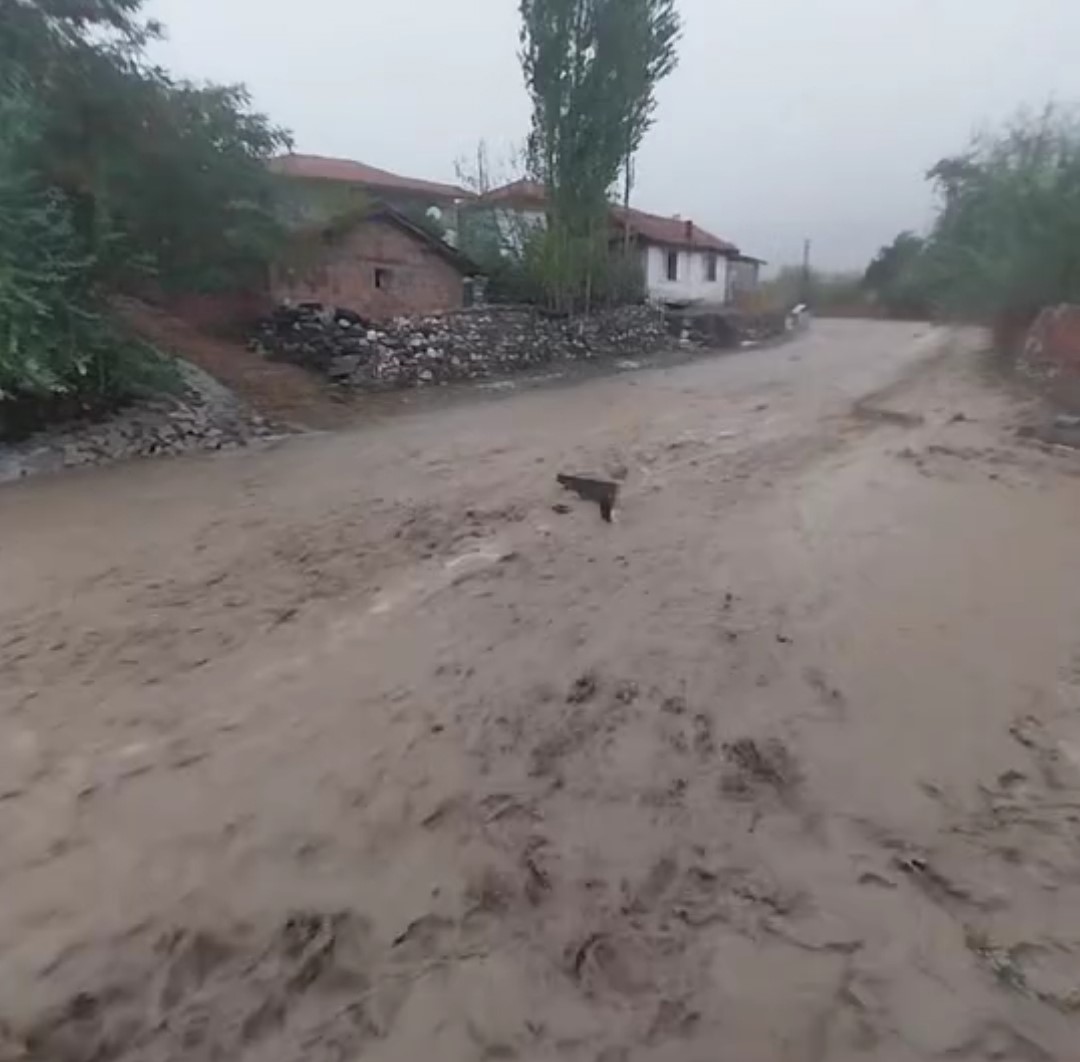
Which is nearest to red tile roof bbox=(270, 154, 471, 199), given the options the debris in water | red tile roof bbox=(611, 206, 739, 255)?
red tile roof bbox=(611, 206, 739, 255)

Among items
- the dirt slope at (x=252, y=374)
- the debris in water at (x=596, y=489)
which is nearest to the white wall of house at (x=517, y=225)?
the dirt slope at (x=252, y=374)

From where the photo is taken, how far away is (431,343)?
16.8 metres

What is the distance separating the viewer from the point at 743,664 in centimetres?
491

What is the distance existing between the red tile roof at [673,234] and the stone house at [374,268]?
1031 centimetres

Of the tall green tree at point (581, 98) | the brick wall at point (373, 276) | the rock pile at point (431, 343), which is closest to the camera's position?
the rock pile at point (431, 343)

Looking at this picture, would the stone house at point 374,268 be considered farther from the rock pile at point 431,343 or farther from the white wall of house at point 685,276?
the white wall of house at point 685,276

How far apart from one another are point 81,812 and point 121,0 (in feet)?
33.2

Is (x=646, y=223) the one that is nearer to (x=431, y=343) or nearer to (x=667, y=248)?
(x=667, y=248)

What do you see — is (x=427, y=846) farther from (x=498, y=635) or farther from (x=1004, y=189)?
(x=1004, y=189)

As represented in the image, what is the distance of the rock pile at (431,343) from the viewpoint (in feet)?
49.7

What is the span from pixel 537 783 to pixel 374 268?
16470 mm

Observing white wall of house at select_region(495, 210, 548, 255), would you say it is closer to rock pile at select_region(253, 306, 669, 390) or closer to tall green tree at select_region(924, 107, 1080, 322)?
rock pile at select_region(253, 306, 669, 390)

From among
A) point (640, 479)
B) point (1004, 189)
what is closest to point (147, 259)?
point (640, 479)

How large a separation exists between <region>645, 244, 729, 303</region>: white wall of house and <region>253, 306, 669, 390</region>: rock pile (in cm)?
1000
